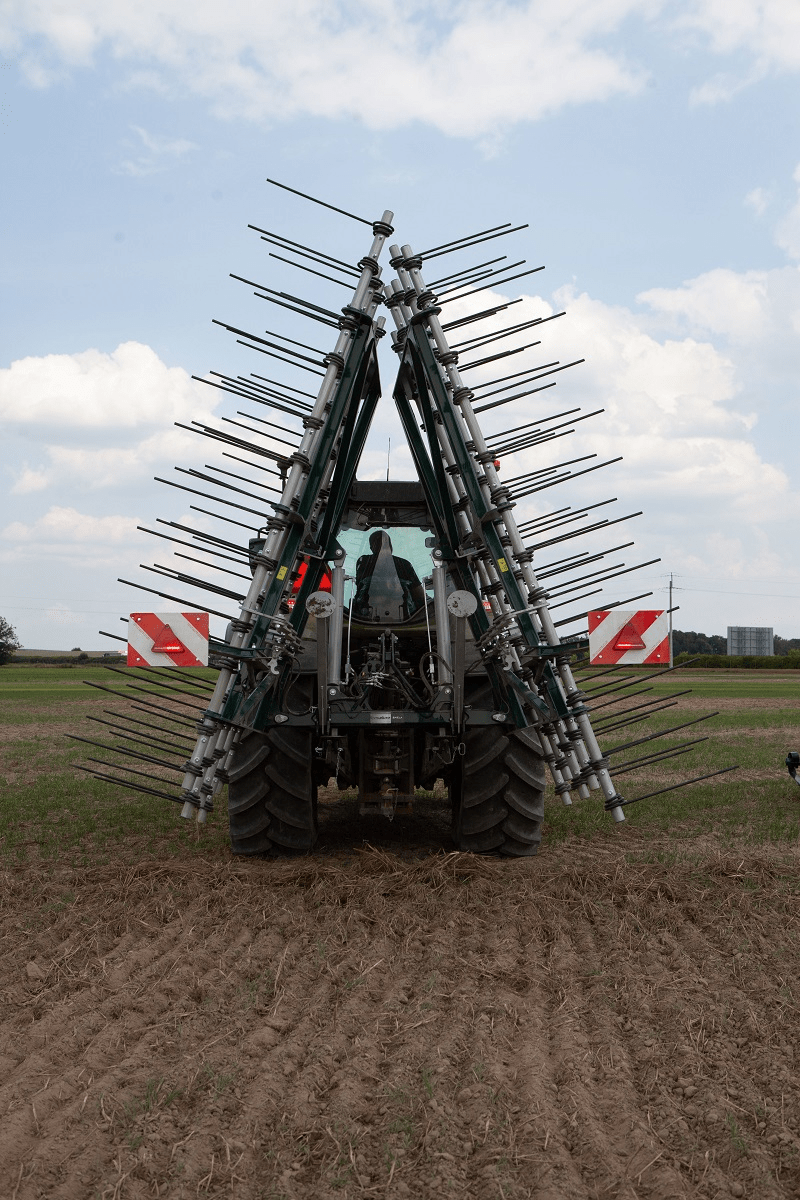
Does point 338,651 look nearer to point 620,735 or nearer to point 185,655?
point 185,655

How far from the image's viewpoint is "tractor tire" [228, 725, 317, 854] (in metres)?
7.03

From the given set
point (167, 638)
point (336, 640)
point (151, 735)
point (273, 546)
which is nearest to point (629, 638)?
point (336, 640)

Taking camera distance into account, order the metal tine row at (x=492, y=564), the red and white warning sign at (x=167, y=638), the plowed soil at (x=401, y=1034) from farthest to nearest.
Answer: the metal tine row at (x=492, y=564), the red and white warning sign at (x=167, y=638), the plowed soil at (x=401, y=1034)

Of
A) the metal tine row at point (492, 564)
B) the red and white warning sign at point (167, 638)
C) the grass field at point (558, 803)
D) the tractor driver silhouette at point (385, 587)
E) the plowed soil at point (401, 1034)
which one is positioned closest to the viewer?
the plowed soil at point (401, 1034)

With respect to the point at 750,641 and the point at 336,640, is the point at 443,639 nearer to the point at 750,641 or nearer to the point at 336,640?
the point at 336,640

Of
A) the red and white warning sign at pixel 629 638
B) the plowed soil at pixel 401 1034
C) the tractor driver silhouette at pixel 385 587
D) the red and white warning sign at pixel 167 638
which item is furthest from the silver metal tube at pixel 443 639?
the red and white warning sign at pixel 167 638

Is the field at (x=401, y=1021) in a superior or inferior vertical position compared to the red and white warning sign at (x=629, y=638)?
inferior

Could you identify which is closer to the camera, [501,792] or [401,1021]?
[401,1021]

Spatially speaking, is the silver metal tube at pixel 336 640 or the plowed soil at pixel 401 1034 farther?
the silver metal tube at pixel 336 640

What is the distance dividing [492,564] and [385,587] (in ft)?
3.35

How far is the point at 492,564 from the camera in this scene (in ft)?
24.7

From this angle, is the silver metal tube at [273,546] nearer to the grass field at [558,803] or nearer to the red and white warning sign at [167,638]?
the red and white warning sign at [167,638]

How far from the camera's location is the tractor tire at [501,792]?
7.07 metres

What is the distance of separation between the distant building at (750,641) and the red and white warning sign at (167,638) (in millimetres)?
71655
